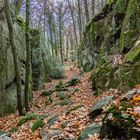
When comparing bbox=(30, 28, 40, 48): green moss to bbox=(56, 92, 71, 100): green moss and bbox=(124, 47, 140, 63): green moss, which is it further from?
bbox=(124, 47, 140, 63): green moss

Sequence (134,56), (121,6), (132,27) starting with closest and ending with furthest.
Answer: (134,56)
(132,27)
(121,6)

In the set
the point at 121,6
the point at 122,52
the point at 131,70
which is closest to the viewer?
the point at 131,70

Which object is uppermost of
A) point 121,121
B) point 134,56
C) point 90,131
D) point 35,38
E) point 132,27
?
point 35,38

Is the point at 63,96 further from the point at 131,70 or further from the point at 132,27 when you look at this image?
the point at 131,70

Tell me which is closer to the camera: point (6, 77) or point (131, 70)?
point (131, 70)

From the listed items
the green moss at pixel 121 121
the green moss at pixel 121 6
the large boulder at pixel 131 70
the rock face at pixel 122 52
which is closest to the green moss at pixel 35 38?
the rock face at pixel 122 52

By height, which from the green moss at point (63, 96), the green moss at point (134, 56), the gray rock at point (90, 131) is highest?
the green moss at point (134, 56)

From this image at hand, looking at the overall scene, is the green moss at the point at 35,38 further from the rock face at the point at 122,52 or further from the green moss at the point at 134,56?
the green moss at the point at 134,56

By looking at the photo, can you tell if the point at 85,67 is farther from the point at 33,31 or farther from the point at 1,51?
the point at 1,51

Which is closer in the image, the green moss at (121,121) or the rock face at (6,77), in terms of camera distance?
the green moss at (121,121)

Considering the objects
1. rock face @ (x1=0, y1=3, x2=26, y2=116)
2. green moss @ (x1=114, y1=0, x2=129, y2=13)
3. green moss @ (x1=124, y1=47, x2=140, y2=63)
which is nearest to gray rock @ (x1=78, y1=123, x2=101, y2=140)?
green moss @ (x1=124, y1=47, x2=140, y2=63)

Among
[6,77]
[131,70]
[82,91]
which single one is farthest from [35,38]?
[131,70]

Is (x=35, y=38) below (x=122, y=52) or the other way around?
the other way around

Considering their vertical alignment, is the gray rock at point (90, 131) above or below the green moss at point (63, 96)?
above
